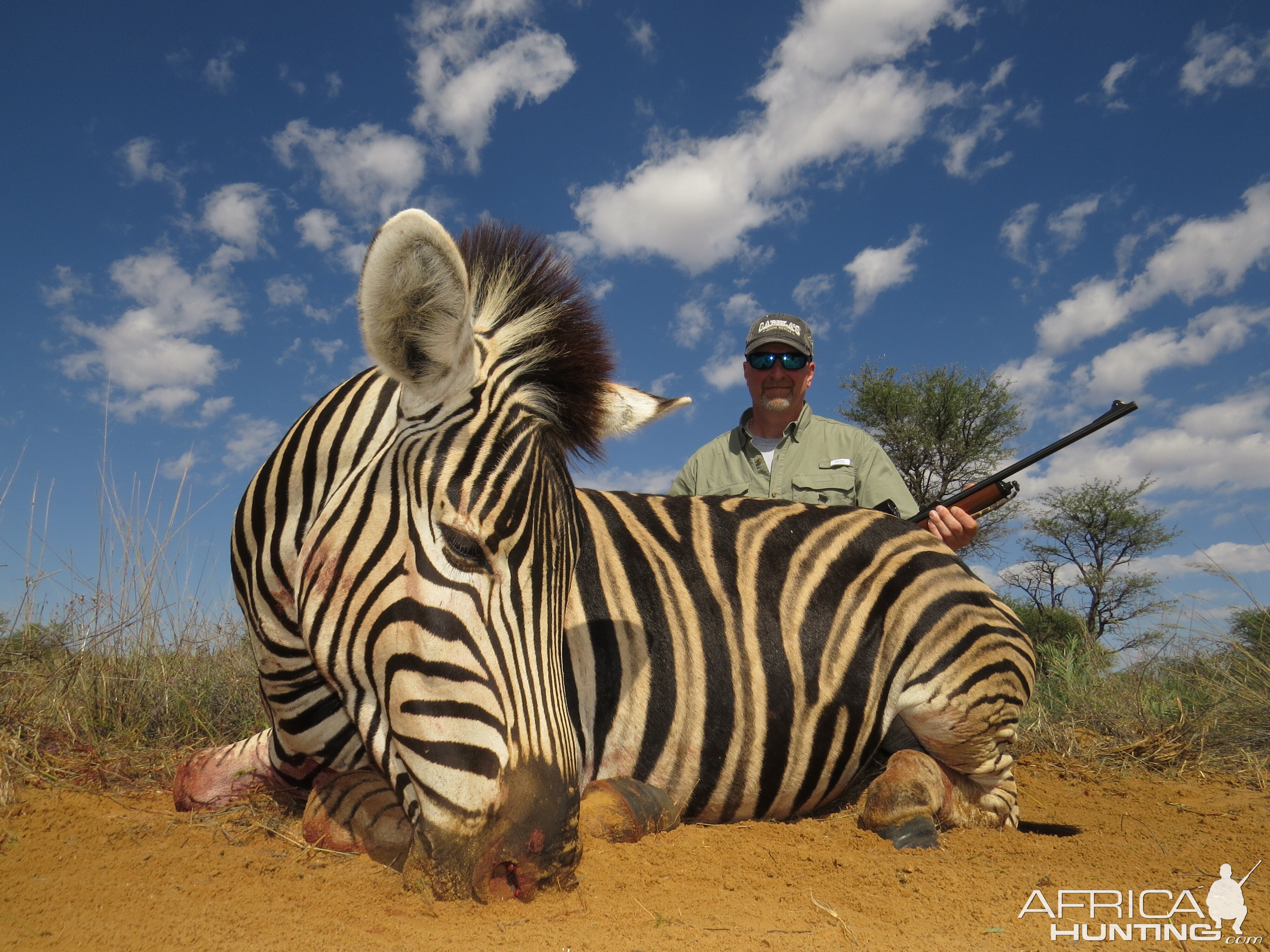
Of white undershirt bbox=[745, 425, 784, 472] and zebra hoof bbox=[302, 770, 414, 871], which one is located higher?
white undershirt bbox=[745, 425, 784, 472]

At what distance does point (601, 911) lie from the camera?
200 centimetres

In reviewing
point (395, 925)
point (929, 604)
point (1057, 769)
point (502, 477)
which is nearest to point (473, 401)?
point (502, 477)

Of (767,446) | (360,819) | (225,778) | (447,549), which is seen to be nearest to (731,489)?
(767,446)

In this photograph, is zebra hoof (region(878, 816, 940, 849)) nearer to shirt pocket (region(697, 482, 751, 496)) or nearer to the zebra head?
the zebra head

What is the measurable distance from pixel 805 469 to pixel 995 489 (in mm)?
1415

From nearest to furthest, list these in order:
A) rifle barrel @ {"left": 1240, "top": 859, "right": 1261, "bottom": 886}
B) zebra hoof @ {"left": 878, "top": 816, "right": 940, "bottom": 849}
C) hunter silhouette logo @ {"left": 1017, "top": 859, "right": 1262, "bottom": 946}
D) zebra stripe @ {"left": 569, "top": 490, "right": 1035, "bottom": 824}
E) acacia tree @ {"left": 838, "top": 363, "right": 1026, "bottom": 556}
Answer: hunter silhouette logo @ {"left": 1017, "top": 859, "right": 1262, "bottom": 946}
rifle barrel @ {"left": 1240, "top": 859, "right": 1261, "bottom": 886}
zebra hoof @ {"left": 878, "top": 816, "right": 940, "bottom": 849}
zebra stripe @ {"left": 569, "top": 490, "right": 1035, "bottom": 824}
acacia tree @ {"left": 838, "top": 363, "right": 1026, "bottom": 556}

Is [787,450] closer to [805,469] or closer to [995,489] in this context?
[805,469]

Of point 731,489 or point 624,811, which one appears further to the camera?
point 731,489

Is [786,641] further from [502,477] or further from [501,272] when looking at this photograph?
[501,272]

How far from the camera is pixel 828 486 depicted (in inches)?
229

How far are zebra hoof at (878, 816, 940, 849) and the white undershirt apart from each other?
3.47 metres

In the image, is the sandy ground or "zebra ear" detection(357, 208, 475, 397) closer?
the sandy ground

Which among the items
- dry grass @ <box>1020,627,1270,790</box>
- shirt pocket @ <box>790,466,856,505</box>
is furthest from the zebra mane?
dry grass @ <box>1020,627,1270,790</box>

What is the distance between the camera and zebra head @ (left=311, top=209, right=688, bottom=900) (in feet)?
6.27
